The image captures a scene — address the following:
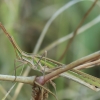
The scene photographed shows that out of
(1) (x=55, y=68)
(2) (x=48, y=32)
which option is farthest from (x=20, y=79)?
(2) (x=48, y=32)

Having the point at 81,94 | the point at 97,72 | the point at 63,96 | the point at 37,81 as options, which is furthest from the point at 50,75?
the point at 97,72

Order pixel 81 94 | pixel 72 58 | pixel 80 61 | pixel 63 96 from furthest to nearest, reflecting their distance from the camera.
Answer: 1. pixel 72 58
2. pixel 63 96
3. pixel 81 94
4. pixel 80 61

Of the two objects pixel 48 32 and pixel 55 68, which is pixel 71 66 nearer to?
pixel 55 68

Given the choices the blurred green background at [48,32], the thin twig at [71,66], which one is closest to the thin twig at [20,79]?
the thin twig at [71,66]

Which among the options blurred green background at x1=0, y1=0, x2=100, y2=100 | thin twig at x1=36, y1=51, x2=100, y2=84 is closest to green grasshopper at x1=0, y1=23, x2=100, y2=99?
thin twig at x1=36, y1=51, x2=100, y2=84

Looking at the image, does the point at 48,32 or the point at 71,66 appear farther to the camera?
the point at 48,32

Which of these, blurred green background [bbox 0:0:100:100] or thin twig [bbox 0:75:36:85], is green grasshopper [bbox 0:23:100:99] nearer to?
thin twig [bbox 0:75:36:85]

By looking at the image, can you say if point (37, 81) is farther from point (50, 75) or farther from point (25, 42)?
point (25, 42)

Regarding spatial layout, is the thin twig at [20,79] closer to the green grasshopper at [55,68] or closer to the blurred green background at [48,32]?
the green grasshopper at [55,68]
